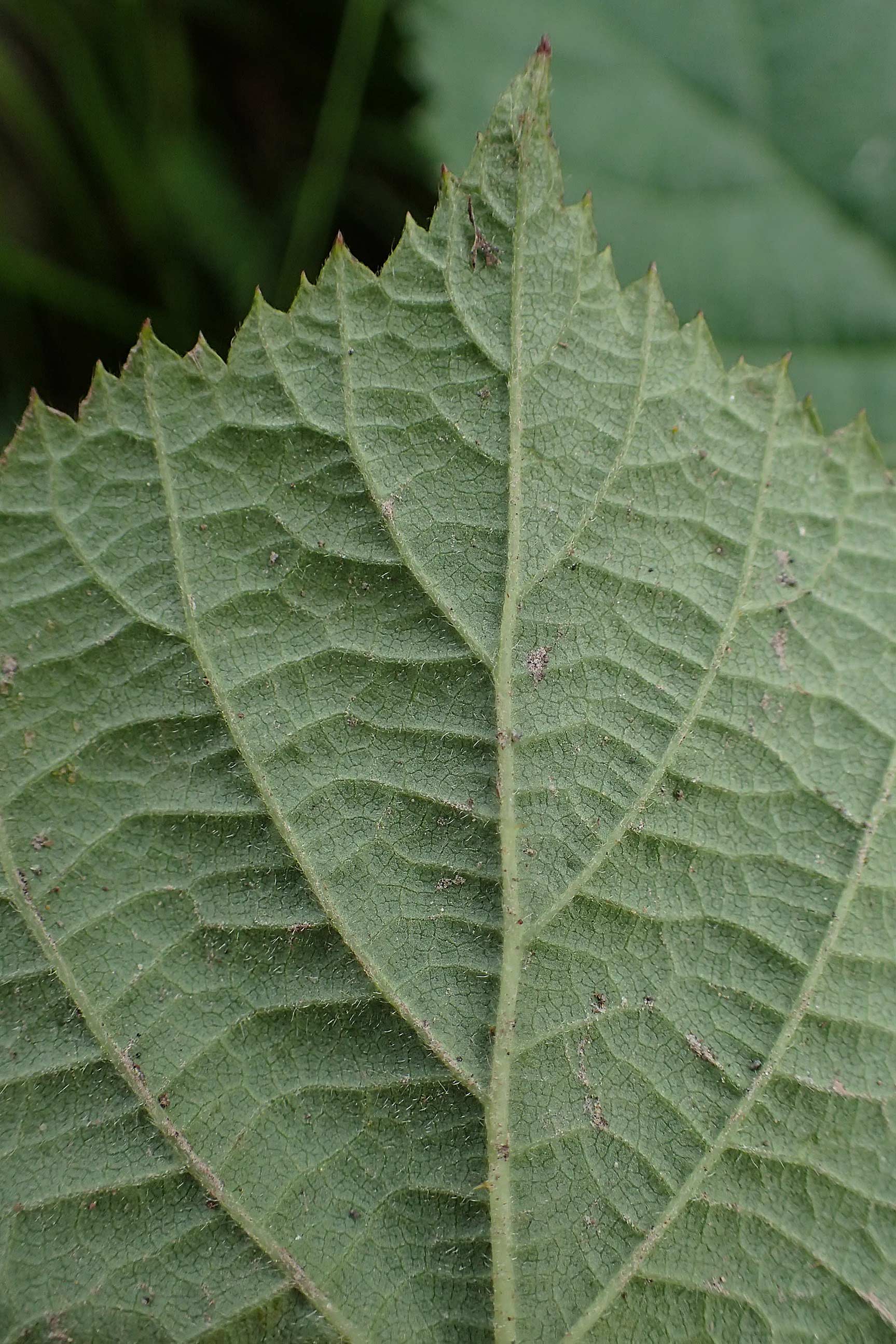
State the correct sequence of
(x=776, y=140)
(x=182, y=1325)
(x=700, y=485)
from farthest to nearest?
(x=776, y=140)
(x=700, y=485)
(x=182, y=1325)

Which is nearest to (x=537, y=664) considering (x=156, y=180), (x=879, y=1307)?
(x=879, y=1307)

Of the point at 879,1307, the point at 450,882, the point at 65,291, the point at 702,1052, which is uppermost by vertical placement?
the point at 65,291

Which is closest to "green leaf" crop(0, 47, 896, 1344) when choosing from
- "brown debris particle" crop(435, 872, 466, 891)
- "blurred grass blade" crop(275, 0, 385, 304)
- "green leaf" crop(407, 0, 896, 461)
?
"brown debris particle" crop(435, 872, 466, 891)

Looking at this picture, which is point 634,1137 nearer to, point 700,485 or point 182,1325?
point 182,1325

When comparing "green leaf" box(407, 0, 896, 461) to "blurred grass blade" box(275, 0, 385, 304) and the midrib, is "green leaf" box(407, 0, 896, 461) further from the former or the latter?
the midrib

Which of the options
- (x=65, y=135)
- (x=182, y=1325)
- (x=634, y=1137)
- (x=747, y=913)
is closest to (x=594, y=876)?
(x=747, y=913)

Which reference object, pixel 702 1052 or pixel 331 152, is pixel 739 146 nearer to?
pixel 331 152
